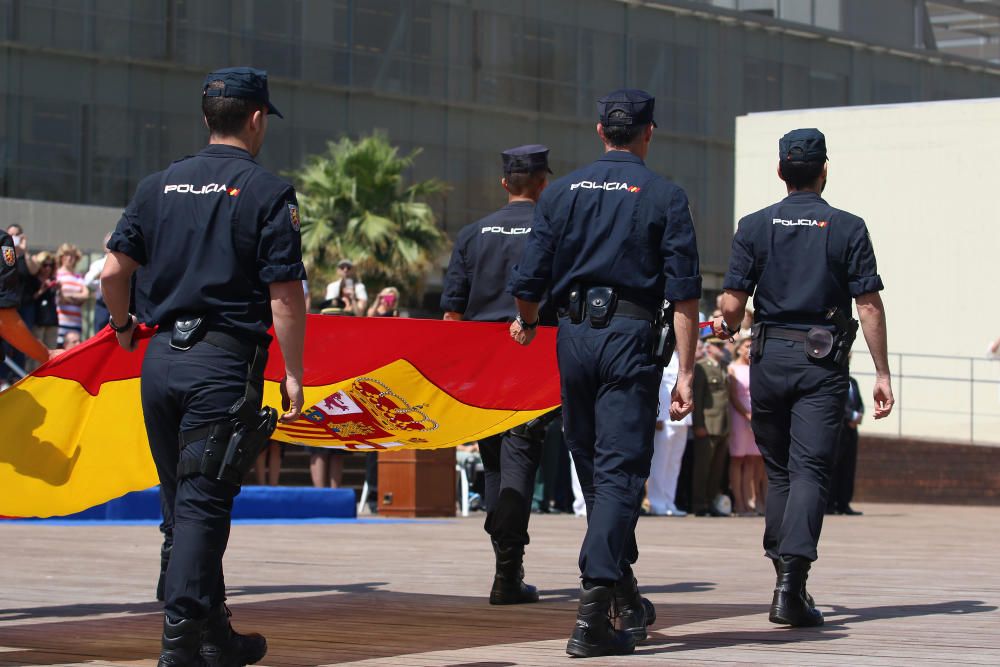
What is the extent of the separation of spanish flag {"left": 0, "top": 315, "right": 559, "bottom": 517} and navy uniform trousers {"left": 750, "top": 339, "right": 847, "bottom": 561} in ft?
4.05

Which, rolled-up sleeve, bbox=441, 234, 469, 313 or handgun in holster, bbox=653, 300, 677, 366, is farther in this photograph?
rolled-up sleeve, bbox=441, 234, 469, 313

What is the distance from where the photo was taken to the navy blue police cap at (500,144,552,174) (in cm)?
945

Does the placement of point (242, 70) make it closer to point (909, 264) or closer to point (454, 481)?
point (454, 481)

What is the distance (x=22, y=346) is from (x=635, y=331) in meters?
2.83

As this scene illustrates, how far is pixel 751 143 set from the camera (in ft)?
112

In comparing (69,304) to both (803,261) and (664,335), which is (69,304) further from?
(664,335)

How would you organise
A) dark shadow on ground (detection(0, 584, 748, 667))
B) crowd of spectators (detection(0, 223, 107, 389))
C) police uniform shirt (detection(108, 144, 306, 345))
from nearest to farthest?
police uniform shirt (detection(108, 144, 306, 345)) → dark shadow on ground (detection(0, 584, 748, 667)) → crowd of spectators (detection(0, 223, 107, 389))

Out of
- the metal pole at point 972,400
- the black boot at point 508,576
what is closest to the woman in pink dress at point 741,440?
the metal pole at point 972,400

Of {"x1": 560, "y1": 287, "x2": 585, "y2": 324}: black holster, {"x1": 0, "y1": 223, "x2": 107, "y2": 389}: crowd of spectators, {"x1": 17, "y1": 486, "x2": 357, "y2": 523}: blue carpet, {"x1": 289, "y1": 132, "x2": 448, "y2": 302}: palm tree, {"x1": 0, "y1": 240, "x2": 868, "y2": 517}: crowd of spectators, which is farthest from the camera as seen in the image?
{"x1": 289, "y1": 132, "x2": 448, "y2": 302}: palm tree

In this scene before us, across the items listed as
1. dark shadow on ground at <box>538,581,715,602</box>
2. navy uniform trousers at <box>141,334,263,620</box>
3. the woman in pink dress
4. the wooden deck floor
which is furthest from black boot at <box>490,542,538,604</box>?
the woman in pink dress

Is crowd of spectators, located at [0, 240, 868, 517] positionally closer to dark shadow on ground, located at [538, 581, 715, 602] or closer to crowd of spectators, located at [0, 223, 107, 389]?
crowd of spectators, located at [0, 223, 107, 389]

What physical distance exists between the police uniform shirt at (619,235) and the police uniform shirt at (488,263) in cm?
172

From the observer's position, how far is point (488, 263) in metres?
9.50

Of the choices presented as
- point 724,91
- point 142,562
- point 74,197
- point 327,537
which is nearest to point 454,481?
point 327,537
